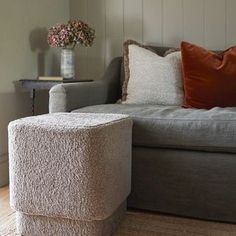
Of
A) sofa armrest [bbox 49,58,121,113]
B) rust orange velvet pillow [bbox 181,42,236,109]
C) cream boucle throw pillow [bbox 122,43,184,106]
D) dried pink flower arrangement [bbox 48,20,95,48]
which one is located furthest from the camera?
dried pink flower arrangement [bbox 48,20,95,48]

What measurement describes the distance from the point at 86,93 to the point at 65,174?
2.61 ft

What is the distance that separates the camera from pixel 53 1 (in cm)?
274

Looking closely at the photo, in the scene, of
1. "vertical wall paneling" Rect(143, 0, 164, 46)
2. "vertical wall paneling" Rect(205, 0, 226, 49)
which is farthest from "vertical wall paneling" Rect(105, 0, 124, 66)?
"vertical wall paneling" Rect(205, 0, 226, 49)

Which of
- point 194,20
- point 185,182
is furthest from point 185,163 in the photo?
point 194,20

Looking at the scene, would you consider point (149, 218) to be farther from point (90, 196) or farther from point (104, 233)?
point (90, 196)

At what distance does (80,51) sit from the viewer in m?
2.90

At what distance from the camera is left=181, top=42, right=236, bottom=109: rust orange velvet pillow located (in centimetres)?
201

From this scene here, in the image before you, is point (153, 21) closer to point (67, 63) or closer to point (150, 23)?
point (150, 23)

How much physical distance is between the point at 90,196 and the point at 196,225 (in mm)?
545

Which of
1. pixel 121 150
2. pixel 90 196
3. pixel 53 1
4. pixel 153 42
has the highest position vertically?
pixel 53 1

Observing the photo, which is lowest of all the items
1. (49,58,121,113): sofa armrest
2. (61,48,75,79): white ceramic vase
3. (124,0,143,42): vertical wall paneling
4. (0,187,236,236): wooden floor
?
(0,187,236,236): wooden floor

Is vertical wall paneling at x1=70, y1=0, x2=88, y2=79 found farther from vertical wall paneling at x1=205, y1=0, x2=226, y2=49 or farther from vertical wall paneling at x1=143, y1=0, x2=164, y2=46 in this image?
vertical wall paneling at x1=205, y1=0, x2=226, y2=49

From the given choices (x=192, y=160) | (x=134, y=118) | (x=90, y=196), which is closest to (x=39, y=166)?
(x=90, y=196)

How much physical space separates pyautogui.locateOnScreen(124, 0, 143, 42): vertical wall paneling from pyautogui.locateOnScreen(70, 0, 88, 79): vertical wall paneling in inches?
12.8
